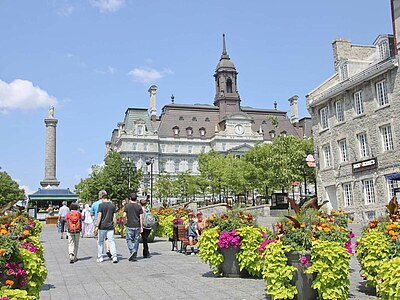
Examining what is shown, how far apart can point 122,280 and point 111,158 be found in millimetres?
49389

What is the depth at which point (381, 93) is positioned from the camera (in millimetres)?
28609

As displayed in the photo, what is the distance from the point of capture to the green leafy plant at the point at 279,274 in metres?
6.57

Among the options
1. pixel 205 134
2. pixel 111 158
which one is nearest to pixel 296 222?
pixel 111 158

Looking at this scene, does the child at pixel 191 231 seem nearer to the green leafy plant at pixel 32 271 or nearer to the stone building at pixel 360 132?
the green leafy plant at pixel 32 271

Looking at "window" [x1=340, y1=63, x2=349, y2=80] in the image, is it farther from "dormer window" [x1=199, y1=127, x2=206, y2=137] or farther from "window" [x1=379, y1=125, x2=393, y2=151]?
"dormer window" [x1=199, y1=127, x2=206, y2=137]

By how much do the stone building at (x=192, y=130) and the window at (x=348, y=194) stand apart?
5953 centimetres

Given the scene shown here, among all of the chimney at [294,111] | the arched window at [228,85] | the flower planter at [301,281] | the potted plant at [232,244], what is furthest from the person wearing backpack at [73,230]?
the chimney at [294,111]

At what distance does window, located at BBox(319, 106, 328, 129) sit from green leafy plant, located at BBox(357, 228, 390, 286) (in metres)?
28.2

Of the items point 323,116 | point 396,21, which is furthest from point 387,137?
point 396,21

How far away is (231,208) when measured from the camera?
9758mm

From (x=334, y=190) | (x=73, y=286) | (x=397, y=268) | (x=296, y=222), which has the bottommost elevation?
(x=73, y=286)

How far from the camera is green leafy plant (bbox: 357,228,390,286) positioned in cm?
685

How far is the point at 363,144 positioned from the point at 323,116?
5.32 m

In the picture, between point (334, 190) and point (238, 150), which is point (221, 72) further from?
point (334, 190)
